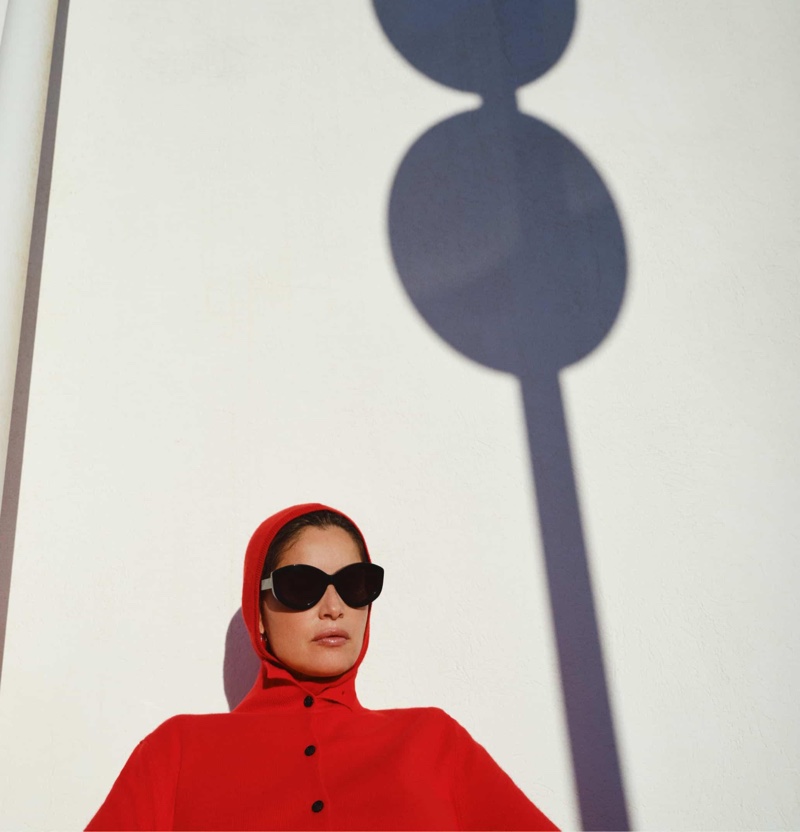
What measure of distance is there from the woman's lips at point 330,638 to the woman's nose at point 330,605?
4cm

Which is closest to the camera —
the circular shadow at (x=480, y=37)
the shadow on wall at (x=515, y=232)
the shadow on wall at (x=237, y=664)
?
the shadow on wall at (x=237, y=664)

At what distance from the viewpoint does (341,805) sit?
1.53m

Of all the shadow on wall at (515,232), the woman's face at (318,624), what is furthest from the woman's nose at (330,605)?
the shadow on wall at (515,232)

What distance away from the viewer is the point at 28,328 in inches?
93.9

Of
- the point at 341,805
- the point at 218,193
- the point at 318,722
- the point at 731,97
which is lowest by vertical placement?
the point at 341,805

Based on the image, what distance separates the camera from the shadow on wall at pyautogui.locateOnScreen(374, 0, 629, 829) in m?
2.49

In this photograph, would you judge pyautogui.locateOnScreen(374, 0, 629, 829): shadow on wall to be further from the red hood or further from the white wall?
the red hood

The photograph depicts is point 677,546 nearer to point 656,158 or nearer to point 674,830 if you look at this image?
point 674,830

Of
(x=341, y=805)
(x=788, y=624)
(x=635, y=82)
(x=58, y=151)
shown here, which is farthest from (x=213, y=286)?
(x=788, y=624)

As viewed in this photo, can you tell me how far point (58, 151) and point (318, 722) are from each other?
2.16 metres

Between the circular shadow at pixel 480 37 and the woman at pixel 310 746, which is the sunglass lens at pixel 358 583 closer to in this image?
the woman at pixel 310 746

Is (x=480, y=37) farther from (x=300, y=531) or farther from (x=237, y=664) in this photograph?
(x=237, y=664)

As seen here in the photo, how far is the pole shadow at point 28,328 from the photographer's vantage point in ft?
7.00

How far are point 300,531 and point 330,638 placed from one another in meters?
0.27
